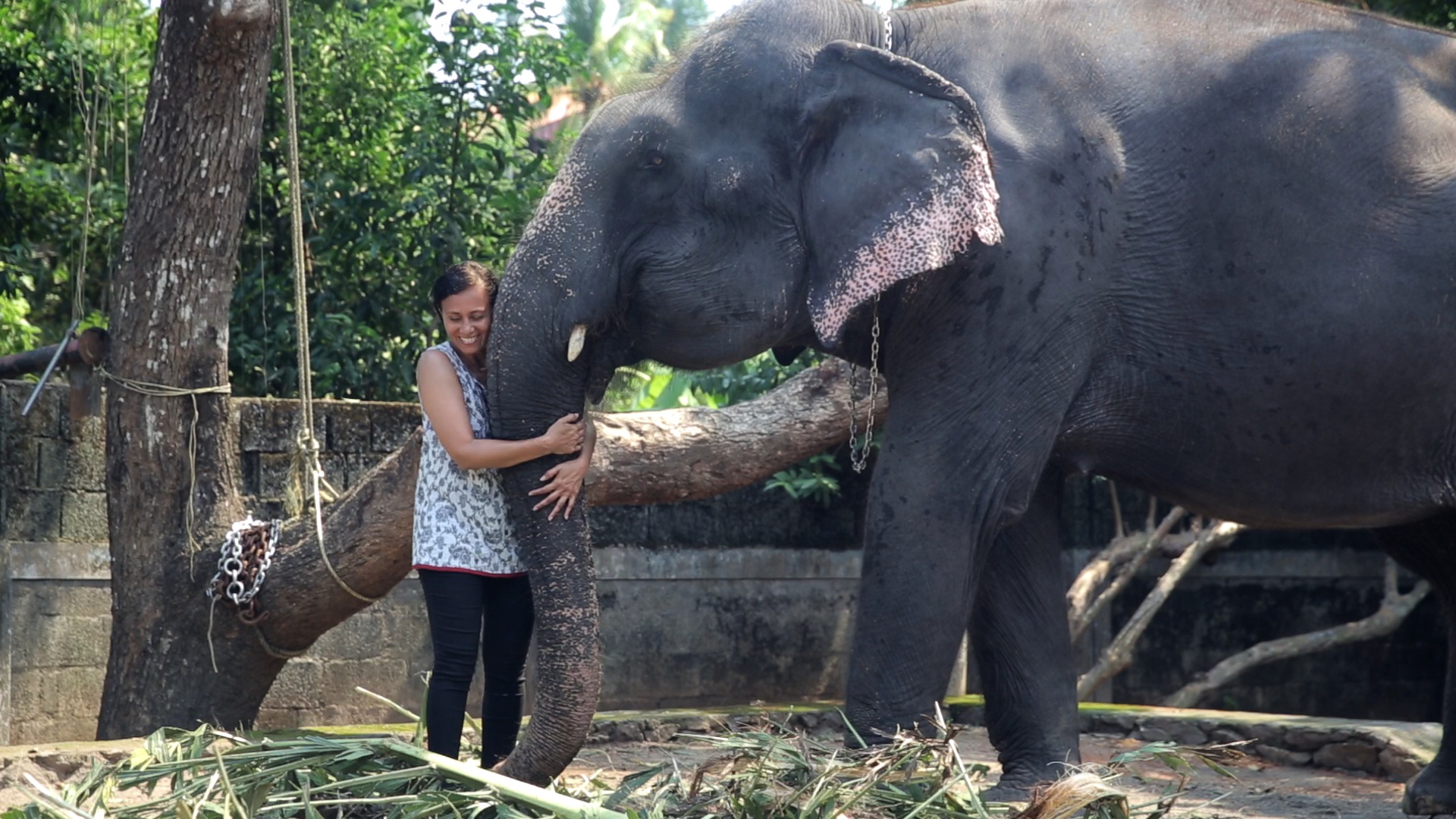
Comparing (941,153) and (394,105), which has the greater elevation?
(394,105)

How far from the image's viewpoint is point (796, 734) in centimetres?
367

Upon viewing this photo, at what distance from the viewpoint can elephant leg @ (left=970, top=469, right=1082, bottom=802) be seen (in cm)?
475

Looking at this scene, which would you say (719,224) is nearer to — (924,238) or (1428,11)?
(924,238)

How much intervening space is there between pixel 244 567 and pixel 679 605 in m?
2.67

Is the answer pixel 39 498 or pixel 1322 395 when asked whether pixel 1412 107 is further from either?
pixel 39 498

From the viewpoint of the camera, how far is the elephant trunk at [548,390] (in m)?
3.98

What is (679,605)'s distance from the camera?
8.28 m

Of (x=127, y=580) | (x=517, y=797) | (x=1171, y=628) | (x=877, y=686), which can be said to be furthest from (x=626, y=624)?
(x=517, y=797)

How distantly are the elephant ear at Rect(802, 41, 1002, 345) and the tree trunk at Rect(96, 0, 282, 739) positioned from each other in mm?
2770

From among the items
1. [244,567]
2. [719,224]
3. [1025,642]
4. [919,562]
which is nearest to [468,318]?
[719,224]

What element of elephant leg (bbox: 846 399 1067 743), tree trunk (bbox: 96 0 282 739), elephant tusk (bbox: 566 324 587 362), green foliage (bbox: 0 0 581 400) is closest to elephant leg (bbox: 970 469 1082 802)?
elephant leg (bbox: 846 399 1067 743)

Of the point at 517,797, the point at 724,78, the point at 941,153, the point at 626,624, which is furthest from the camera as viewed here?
the point at 626,624

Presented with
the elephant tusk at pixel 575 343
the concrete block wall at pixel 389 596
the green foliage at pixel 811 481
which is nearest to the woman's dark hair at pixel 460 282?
the elephant tusk at pixel 575 343

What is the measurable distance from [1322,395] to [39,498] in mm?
4875
